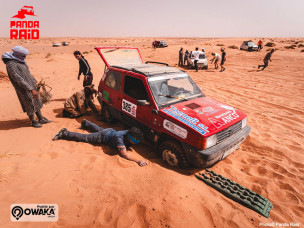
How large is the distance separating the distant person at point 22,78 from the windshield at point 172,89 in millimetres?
3347

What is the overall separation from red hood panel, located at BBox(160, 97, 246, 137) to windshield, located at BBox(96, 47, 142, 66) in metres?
3.01

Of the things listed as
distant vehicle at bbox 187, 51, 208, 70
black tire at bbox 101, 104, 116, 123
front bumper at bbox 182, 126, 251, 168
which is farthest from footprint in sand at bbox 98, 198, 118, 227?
distant vehicle at bbox 187, 51, 208, 70

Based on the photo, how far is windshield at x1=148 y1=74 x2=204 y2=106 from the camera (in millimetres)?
3773

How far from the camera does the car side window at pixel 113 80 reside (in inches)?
184

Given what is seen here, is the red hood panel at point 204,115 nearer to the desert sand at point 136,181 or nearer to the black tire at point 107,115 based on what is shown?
the desert sand at point 136,181

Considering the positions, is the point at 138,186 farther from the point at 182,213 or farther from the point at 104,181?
the point at 182,213

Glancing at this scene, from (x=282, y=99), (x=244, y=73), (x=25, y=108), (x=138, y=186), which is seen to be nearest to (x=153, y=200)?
(x=138, y=186)

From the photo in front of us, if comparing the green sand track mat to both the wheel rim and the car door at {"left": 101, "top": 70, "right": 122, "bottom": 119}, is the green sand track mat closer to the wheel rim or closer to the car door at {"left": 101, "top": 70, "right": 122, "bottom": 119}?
the wheel rim

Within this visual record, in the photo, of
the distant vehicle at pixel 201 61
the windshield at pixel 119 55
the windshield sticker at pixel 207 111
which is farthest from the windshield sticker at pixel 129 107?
the distant vehicle at pixel 201 61

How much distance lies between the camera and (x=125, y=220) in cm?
236

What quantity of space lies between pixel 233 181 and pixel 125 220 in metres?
2.18

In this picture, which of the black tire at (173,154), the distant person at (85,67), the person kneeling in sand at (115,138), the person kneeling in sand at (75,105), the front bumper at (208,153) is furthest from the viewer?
the distant person at (85,67)

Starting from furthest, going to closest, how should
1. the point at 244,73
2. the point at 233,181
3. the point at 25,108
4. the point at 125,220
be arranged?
the point at 244,73, the point at 25,108, the point at 233,181, the point at 125,220

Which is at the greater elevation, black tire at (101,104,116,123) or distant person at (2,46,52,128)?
distant person at (2,46,52,128)
